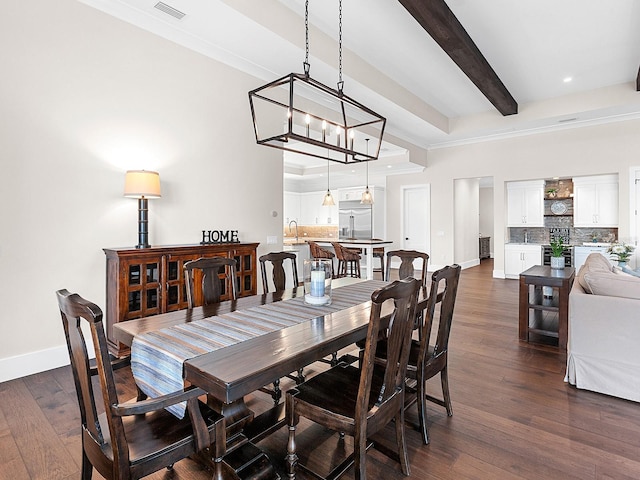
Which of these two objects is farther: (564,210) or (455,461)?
(564,210)

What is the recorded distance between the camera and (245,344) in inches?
63.2

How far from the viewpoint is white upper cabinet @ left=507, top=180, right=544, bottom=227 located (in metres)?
8.05

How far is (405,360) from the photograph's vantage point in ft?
5.97

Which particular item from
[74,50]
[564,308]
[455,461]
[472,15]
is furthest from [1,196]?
[564,308]

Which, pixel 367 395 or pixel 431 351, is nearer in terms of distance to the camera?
pixel 367 395

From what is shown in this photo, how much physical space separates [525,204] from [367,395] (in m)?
8.12

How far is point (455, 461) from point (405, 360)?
0.66m

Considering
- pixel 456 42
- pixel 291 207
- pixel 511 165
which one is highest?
pixel 456 42

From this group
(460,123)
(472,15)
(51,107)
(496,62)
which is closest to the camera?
(51,107)

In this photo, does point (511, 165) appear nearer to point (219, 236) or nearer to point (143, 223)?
point (219, 236)

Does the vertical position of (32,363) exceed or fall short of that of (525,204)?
it falls short

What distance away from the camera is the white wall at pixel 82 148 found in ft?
9.54

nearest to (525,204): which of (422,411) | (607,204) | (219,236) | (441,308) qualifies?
(607,204)

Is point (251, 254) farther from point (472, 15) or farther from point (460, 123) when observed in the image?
point (460, 123)
